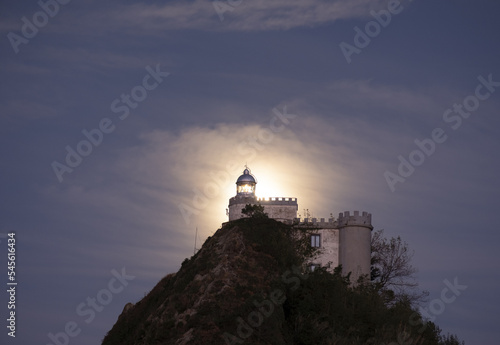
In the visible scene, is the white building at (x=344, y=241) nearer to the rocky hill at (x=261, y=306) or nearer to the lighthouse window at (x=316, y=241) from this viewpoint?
the lighthouse window at (x=316, y=241)

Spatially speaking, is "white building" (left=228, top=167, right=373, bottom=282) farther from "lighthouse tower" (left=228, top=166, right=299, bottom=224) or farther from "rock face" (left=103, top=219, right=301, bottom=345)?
"rock face" (left=103, top=219, right=301, bottom=345)

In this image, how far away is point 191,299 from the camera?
4097cm

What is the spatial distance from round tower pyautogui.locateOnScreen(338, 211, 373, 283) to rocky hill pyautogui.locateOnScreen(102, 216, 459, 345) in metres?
18.3

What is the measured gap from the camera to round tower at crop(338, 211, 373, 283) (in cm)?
6688

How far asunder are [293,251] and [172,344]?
10749 mm

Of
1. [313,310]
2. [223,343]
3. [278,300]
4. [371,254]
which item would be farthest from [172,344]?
[371,254]

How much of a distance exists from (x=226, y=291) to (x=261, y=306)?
7.67ft

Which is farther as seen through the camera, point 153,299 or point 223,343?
point 153,299

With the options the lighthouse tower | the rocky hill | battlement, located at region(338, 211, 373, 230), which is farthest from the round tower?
the rocky hill

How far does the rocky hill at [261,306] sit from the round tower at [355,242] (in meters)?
18.3

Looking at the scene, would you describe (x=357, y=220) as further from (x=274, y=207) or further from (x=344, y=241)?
(x=274, y=207)

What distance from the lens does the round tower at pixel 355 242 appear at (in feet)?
219

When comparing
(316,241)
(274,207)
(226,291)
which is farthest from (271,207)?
(226,291)

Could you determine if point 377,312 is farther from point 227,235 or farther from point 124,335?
point 124,335
